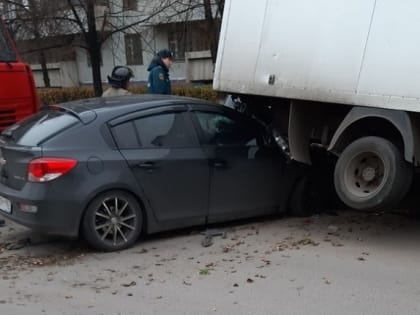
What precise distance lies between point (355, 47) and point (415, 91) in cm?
71

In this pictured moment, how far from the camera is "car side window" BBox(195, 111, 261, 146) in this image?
21.8ft

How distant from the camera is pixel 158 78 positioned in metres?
8.95

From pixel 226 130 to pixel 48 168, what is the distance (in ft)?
6.60

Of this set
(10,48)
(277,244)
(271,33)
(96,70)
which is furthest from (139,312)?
(96,70)

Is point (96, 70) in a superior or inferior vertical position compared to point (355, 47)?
inferior

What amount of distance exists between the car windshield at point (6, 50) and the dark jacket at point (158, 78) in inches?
75.5

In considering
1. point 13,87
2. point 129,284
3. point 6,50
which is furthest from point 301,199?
point 6,50

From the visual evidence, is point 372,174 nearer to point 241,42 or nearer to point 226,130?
point 226,130

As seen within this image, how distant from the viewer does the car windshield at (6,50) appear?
860cm

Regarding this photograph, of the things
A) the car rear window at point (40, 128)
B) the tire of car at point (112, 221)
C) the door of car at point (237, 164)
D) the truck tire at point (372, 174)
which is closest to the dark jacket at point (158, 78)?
the door of car at point (237, 164)

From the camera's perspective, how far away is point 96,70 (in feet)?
64.1

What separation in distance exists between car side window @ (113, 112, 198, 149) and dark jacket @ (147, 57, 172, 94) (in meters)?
2.53

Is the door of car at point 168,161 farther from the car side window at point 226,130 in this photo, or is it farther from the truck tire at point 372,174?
the truck tire at point 372,174

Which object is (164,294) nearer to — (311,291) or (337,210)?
(311,291)
